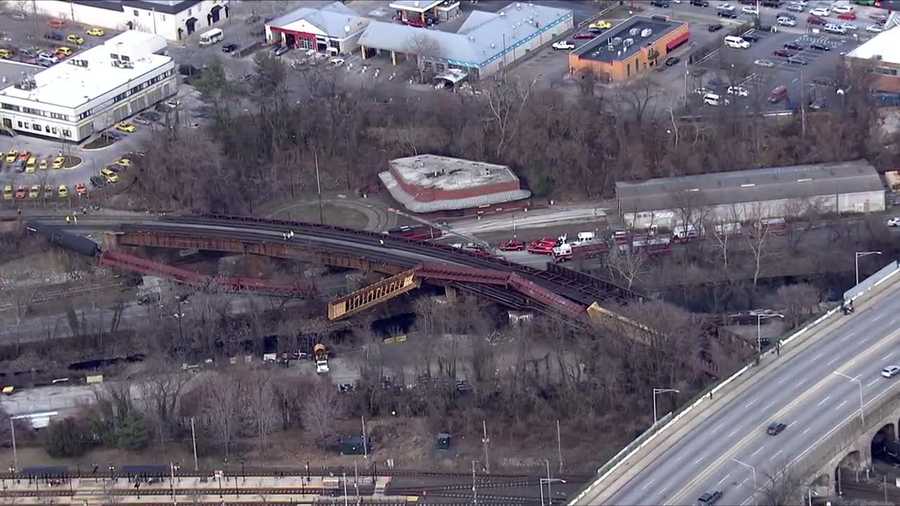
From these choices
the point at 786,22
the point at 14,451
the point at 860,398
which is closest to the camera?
the point at 860,398

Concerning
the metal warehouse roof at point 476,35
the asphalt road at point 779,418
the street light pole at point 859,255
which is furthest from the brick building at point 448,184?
the asphalt road at point 779,418

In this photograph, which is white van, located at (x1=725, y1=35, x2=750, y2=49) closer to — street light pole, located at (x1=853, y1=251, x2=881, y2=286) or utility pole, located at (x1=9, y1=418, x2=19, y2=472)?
street light pole, located at (x1=853, y1=251, x2=881, y2=286)

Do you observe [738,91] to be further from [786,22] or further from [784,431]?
[784,431]

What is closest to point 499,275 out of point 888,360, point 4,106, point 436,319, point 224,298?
point 436,319

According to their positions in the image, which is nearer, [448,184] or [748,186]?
[748,186]

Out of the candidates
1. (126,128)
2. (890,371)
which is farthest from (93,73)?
(890,371)

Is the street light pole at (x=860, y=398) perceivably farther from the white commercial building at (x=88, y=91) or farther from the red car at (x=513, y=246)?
the white commercial building at (x=88, y=91)

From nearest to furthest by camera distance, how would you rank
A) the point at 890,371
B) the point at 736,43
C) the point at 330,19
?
the point at 890,371
the point at 736,43
the point at 330,19
